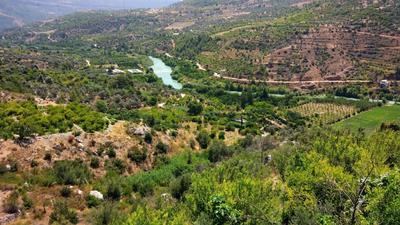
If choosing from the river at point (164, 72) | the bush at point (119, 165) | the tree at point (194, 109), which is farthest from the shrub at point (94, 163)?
the river at point (164, 72)

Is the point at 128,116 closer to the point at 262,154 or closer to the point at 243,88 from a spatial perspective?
the point at 262,154

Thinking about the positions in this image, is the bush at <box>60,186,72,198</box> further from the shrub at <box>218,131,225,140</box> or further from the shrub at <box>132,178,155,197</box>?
the shrub at <box>218,131,225,140</box>

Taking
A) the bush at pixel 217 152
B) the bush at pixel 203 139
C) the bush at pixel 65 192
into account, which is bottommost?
the bush at pixel 203 139

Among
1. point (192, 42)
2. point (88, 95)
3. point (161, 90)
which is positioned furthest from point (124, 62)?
point (88, 95)

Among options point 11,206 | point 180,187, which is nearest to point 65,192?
point 11,206

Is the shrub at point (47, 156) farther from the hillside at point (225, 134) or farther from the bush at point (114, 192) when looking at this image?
the bush at point (114, 192)

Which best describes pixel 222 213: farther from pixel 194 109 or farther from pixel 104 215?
pixel 194 109
